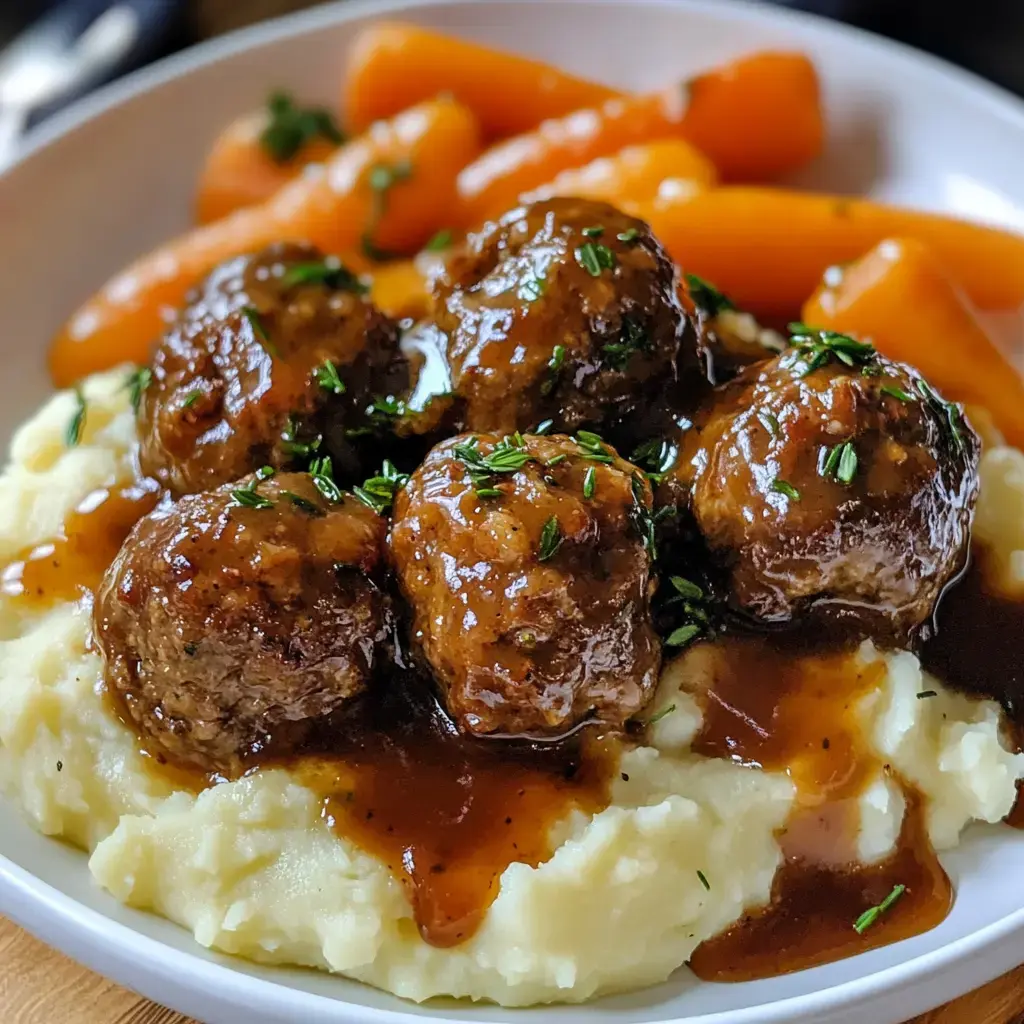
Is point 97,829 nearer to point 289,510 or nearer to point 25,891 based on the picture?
point 25,891

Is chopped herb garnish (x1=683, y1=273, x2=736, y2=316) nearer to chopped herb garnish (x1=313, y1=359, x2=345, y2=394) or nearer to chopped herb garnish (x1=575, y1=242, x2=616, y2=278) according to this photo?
chopped herb garnish (x1=575, y1=242, x2=616, y2=278)

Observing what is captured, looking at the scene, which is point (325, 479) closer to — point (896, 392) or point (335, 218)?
point (896, 392)

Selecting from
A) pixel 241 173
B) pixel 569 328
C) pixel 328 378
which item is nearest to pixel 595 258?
pixel 569 328

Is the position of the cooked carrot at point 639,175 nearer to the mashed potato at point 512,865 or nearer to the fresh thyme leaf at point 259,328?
the fresh thyme leaf at point 259,328

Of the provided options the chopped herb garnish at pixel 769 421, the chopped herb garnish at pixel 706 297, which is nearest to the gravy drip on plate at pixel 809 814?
the chopped herb garnish at pixel 769 421

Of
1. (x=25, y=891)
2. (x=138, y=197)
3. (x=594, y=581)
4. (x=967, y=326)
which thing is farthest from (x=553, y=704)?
(x=138, y=197)

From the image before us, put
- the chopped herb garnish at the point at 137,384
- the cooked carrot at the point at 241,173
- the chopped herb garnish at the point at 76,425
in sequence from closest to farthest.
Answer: the chopped herb garnish at the point at 137,384 < the chopped herb garnish at the point at 76,425 < the cooked carrot at the point at 241,173
